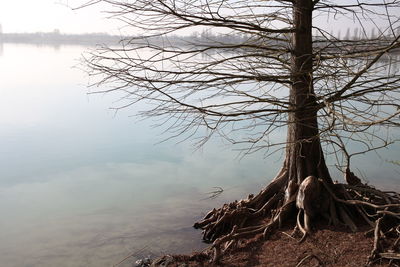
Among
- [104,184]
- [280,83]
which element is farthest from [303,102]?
[104,184]

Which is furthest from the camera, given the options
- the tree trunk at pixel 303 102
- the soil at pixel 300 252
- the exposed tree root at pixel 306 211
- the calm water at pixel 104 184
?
the calm water at pixel 104 184

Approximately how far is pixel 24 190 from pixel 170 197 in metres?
3.32

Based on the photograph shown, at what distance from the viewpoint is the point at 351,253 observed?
16.2 ft

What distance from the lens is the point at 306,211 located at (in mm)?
5793

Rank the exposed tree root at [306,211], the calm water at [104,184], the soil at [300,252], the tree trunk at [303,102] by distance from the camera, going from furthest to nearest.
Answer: the calm water at [104,184], the tree trunk at [303,102], the exposed tree root at [306,211], the soil at [300,252]

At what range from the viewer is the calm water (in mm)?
6723

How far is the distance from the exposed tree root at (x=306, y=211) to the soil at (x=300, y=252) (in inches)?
4.6

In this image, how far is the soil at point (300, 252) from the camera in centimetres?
490

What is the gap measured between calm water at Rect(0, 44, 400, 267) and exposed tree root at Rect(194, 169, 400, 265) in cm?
84

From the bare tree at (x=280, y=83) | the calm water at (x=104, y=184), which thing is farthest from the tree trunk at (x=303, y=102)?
the calm water at (x=104, y=184)

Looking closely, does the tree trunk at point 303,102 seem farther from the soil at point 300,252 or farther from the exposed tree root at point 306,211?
the soil at point 300,252

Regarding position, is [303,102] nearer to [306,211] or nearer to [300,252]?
[306,211]

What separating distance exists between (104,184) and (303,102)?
5.46 meters

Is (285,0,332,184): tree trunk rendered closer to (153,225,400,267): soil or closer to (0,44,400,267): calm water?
(153,225,400,267): soil
